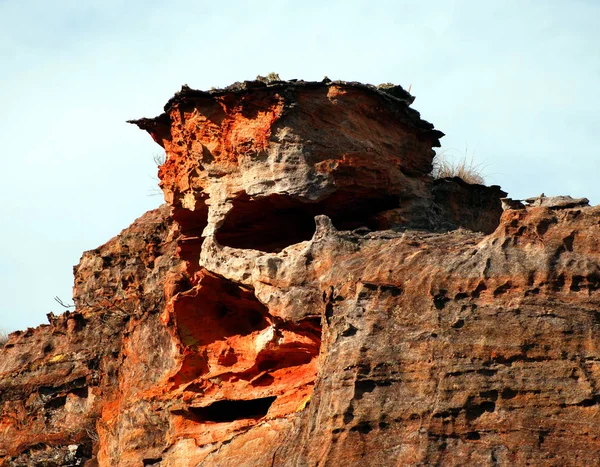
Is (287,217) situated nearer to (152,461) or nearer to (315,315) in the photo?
(315,315)

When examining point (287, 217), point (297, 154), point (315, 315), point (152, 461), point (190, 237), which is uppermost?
point (297, 154)

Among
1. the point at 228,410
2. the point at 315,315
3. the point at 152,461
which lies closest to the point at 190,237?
the point at 228,410

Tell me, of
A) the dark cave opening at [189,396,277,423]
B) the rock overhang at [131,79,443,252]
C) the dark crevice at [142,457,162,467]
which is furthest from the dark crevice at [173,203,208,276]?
the dark crevice at [142,457,162,467]

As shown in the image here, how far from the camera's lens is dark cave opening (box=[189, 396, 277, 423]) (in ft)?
56.9

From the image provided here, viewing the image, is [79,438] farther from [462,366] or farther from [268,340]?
[462,366]

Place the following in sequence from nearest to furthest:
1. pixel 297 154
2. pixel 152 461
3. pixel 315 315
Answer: pixel 315 315 < pixel 297 154 < pixel 152 461

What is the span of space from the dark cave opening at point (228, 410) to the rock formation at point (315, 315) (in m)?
0.03

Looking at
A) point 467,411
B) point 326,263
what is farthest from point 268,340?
point 467,411

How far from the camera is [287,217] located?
18.1 meters

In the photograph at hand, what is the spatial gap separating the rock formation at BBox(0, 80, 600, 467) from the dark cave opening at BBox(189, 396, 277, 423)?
1.2 inches

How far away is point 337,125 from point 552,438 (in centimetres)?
657

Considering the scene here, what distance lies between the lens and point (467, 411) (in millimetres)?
13594

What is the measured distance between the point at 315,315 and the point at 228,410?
2852mm

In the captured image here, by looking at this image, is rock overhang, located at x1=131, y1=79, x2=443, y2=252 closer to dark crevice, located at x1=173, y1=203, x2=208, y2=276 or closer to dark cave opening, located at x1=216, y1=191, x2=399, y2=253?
dark cave opening, located at x1=216, y1=191, x2=399, y2=253
